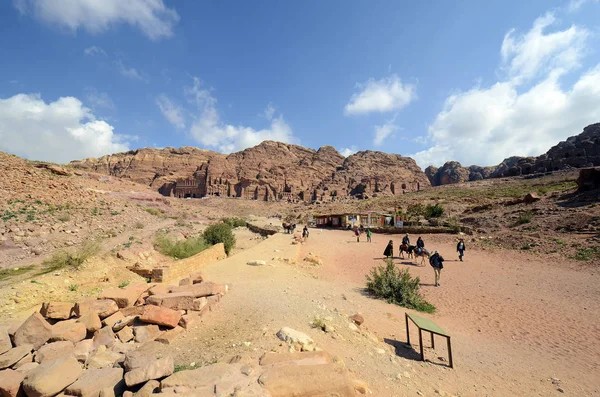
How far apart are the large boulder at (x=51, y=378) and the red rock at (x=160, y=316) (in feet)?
4.81

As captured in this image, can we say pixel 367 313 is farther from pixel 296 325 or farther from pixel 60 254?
pixel 60 254

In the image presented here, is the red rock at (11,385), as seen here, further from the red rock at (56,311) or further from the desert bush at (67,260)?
the desert bush at (67,260)

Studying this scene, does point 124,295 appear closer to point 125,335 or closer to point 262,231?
point 125,335

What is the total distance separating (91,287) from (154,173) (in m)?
115

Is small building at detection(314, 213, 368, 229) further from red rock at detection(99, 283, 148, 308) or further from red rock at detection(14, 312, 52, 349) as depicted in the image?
red rock at detection(14, 312, 52, 349)

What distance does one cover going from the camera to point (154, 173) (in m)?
106

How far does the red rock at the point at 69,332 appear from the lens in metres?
4.09

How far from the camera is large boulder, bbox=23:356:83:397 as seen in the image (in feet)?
9.13

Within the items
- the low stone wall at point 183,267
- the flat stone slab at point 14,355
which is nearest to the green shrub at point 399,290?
the low stone wall at point 183,267

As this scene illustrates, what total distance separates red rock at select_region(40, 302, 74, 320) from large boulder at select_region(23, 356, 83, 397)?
216 centimetres

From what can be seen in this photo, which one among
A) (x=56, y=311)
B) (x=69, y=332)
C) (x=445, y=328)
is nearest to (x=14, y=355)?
(x=69, y=332)

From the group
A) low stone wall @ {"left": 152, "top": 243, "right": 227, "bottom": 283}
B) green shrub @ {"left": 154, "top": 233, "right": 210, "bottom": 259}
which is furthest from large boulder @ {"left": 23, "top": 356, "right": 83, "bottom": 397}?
green shrub @ {"left": 154, "top": 233, "right": 210, "bottom": 259}

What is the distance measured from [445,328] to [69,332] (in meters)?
8.28

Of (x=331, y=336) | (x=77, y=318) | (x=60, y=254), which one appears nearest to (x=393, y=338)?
(x=331, y=336)
